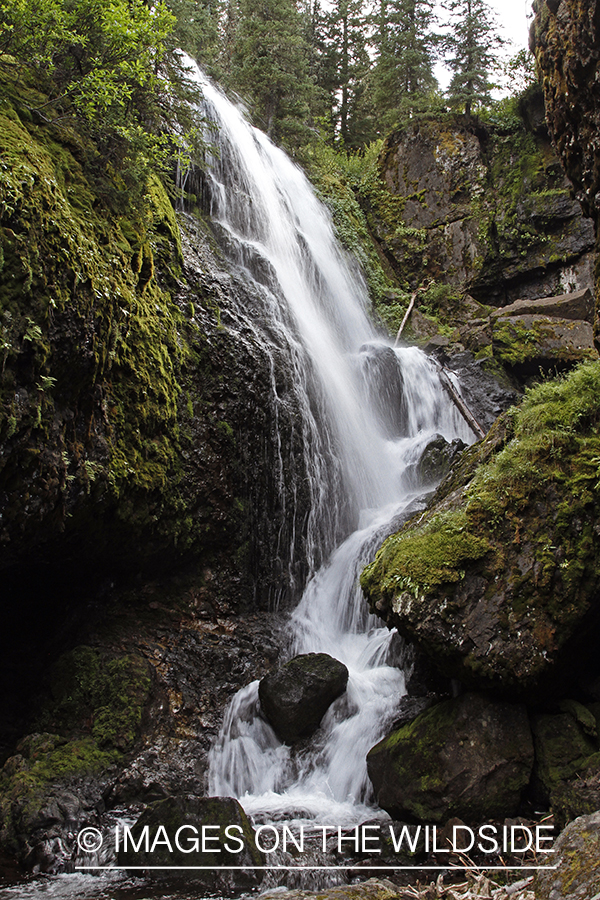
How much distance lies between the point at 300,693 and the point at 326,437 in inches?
201

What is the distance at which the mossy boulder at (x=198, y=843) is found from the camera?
4.21m

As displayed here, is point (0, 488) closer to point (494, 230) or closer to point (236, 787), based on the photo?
point (236, 787)

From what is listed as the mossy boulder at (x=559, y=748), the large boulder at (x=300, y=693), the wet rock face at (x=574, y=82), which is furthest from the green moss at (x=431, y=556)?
the wet rock face at (x=574, y=82)

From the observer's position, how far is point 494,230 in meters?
18.2

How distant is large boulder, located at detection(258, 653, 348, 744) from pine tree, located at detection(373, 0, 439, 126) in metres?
22.5

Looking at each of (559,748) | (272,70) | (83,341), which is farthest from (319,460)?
(272,70)

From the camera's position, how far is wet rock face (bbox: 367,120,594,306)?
1739 centimetres

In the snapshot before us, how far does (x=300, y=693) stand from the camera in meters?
6.28

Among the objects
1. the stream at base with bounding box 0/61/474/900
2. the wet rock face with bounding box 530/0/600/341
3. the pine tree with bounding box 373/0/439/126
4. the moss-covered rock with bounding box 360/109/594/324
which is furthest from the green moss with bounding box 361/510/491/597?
the pine tree with bounding box 373/0/439/126

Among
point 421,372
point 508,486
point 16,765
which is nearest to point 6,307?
point 16,765

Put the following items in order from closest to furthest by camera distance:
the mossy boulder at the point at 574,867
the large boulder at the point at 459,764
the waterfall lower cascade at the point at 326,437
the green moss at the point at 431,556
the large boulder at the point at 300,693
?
the mossy boulder at the point at 574,867 < the large boulder at the point at 459,764 < the green moss at the point at 431,556 < the waterfall lower cascade at the point at 326,437 < the large boulder at the point at 300,693

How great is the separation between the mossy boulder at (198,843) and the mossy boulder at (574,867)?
2.69 m

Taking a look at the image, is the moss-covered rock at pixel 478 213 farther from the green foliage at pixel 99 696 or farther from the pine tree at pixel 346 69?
the green foliage at pixel 99 696

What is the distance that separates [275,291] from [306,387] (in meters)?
2.89
